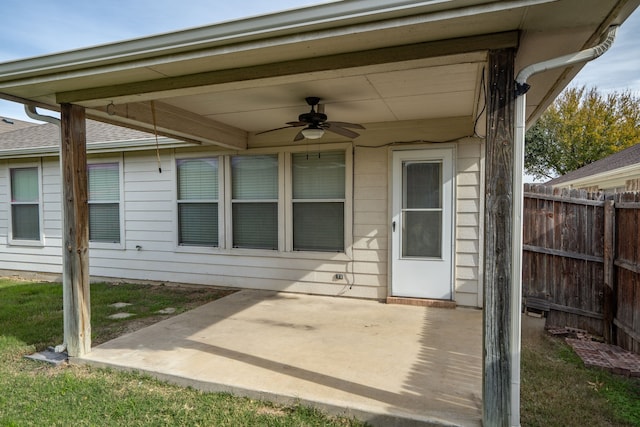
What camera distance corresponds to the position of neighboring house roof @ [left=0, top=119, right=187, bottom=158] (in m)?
6.17

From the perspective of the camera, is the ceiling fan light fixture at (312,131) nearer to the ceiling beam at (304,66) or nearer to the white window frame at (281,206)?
the white window frame at (281,206)

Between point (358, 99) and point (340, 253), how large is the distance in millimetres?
2146

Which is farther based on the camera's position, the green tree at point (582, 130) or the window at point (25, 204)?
the green tree at point (582, 130)

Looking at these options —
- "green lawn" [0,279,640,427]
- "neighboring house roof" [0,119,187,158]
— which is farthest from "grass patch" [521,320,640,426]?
"neighboring house roof" [0,119,187,158]

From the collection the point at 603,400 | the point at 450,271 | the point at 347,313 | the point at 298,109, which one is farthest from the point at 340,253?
the point at 603,400

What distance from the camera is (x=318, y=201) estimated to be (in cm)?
550

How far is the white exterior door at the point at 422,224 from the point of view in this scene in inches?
191

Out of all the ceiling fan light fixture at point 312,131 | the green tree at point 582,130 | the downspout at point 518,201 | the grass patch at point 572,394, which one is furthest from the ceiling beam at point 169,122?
the green tree at point 582,130

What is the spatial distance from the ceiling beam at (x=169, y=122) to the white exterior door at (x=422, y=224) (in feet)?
7.33

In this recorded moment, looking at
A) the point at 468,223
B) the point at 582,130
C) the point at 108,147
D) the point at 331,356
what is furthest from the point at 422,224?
the point at 582,130

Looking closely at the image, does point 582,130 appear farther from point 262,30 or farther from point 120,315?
point 262,30

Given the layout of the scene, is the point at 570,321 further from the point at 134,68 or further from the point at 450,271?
the point at 134,68

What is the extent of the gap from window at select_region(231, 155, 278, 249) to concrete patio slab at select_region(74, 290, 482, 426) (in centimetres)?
126

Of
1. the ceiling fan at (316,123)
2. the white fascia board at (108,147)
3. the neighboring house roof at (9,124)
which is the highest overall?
the neighboring house roof at (9,124)
